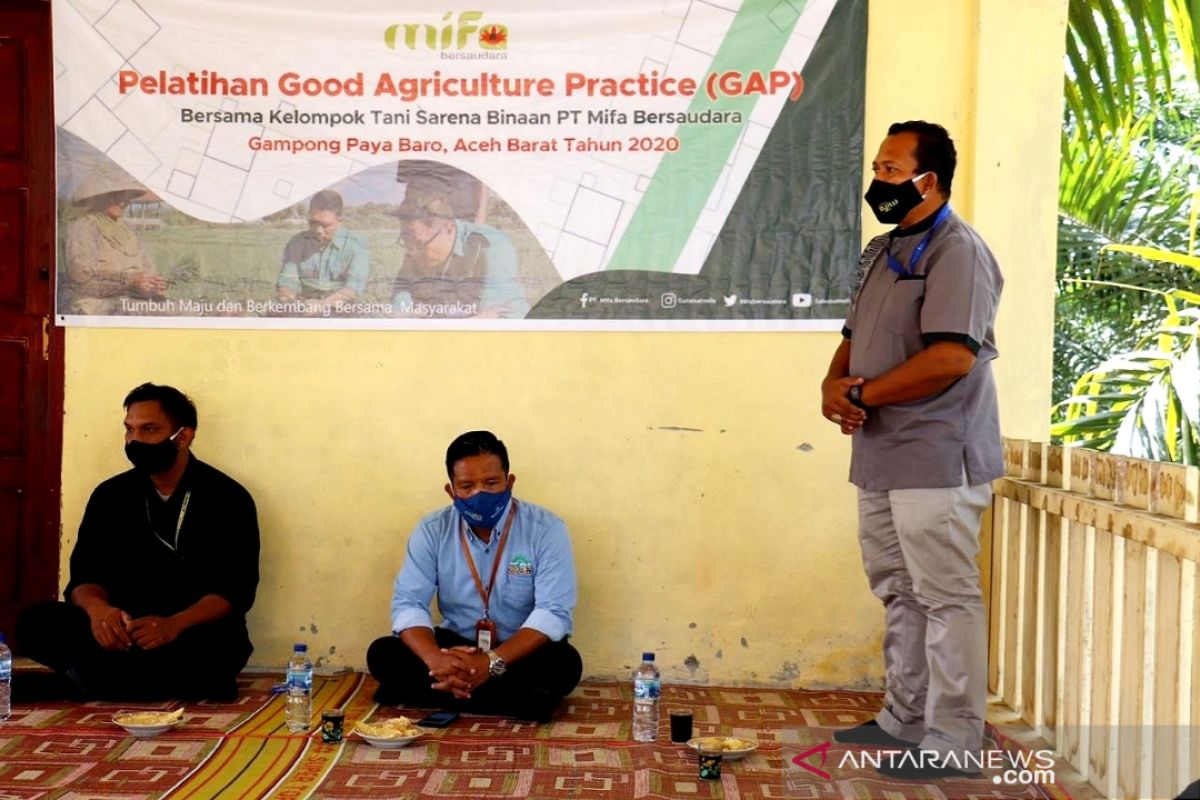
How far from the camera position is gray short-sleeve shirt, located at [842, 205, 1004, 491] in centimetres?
321

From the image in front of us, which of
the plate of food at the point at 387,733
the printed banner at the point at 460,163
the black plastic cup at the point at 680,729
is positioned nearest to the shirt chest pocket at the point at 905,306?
the printed banner at the point at 460,163

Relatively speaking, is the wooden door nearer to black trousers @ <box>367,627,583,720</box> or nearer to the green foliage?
black trousers @ <box>367,627,583,720</box>

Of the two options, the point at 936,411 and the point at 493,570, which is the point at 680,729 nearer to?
the point at 493,570

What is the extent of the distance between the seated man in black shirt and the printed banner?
22.8 inches

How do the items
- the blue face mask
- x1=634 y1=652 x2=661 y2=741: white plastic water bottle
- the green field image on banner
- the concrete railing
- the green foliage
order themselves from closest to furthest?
the concrete railing → x1=634 y1=652 x2=661 y2=741: white plastic water bottle → the blue face mask → the green field image on banner → the green foliage

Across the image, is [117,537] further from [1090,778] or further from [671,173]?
[1090,778]

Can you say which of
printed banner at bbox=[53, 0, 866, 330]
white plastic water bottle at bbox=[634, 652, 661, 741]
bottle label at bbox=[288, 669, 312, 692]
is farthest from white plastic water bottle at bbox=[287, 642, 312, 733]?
printed banner at bbox=[53, 0, 866, 330]

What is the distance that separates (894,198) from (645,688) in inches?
65.0

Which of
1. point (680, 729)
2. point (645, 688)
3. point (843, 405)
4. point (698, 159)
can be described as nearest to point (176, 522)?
point (645, 688)

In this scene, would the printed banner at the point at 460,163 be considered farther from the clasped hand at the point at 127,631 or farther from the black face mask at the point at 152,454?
the clasped hand at the point at 127,631

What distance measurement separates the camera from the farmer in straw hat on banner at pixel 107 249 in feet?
14.9

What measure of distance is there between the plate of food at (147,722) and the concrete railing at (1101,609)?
Result: 2.59 meters

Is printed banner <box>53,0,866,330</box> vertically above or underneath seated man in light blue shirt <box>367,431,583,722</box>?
above

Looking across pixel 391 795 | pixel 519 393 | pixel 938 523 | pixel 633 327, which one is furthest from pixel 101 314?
pixel 938 523
